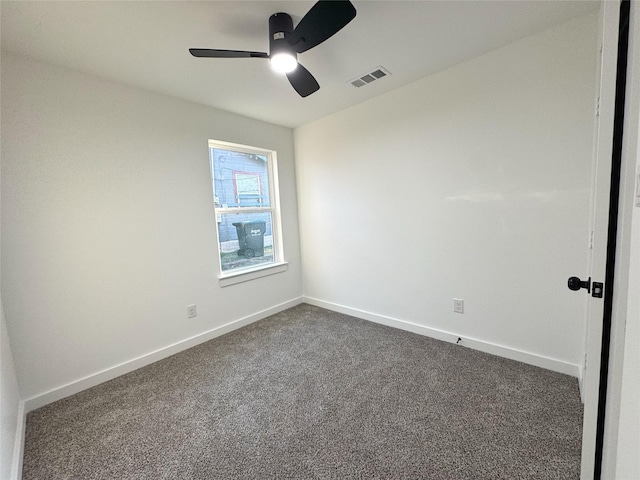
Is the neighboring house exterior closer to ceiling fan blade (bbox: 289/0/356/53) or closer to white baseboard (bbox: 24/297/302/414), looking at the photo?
white baseboard (bbox: 24/297/302/414)

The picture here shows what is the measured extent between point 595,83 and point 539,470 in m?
2.21

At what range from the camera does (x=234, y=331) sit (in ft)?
9.89

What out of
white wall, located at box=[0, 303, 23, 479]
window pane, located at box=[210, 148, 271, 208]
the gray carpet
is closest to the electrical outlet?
the gray carpet

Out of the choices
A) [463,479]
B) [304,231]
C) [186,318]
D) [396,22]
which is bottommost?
[463,479]

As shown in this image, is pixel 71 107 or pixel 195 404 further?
pixel 71 107

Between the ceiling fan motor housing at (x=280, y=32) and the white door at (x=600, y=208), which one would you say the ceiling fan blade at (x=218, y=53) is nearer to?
the ceiling fan motor housing at (x=280, y=32)

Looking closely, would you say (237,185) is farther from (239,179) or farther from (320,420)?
(320,420)

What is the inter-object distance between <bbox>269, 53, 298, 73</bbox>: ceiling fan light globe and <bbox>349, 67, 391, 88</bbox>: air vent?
871 mm

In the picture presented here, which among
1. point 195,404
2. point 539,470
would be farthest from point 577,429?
point 195,404

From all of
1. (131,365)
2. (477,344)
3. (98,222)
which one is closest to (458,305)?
(477,344)

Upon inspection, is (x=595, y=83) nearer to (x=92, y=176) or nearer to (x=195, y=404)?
(x=195, y=404)

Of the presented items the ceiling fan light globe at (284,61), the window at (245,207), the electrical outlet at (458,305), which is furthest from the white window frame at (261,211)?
the electrical outlet at (458,305)

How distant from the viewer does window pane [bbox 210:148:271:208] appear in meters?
3.00

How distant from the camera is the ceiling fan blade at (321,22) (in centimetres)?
118
